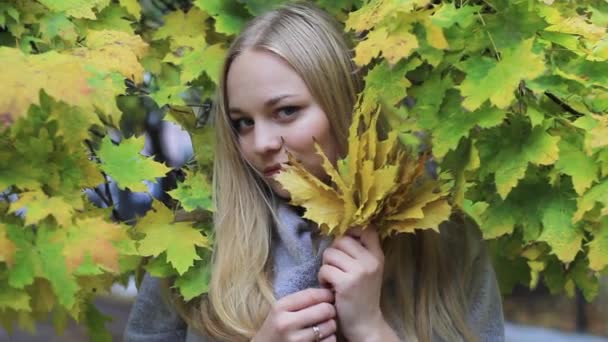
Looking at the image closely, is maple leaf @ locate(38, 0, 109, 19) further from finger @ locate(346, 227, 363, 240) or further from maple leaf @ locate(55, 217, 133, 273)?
finger @ locate(346, 227, 363, 240)

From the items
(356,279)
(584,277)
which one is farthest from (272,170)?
(584,277)

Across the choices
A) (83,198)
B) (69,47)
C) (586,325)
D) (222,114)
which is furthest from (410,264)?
(586,325)

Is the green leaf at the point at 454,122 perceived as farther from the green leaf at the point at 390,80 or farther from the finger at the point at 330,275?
the finger at the point at 330,275

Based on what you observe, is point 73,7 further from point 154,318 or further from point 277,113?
point 154,318

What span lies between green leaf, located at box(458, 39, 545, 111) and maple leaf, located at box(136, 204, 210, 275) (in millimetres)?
672

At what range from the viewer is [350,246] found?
5.98ft

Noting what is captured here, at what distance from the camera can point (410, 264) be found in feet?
6.71

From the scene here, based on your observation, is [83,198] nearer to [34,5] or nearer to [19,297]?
[19,297]

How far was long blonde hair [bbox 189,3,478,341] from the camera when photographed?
75.8 inches

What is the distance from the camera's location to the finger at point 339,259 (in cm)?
181

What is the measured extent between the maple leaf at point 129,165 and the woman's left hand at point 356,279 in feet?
1.31

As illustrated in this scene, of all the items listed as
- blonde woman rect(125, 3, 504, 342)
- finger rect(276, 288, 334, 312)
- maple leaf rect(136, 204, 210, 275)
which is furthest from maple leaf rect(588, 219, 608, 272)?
maple leaf rect(136, 204, 210, 275)

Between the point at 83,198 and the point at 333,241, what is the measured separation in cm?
53

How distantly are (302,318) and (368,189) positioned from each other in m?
0.30
